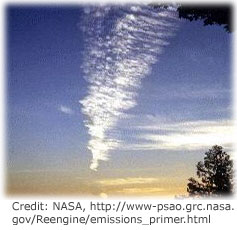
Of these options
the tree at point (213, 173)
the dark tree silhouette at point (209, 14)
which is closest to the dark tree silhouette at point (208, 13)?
the dark tree silhouette at point (209, 14)

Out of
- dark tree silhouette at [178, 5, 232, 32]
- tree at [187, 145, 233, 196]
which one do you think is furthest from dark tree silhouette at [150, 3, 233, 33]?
tree at [187, 145, 233, 196]

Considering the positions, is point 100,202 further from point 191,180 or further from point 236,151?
point 191,180

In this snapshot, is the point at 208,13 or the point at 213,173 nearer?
the point at 208,13

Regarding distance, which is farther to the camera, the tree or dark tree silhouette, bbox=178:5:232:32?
the tree

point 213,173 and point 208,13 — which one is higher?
point 208,13

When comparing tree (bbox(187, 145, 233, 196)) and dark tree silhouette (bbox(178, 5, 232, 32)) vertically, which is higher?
dark tree silhouette (bbox(178, 5, 232, 32))

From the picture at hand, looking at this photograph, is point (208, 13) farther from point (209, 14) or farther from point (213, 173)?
point (213, 173)

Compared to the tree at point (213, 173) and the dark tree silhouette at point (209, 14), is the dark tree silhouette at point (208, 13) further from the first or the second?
the tree at point (213, 173)

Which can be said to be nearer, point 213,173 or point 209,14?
point 209,14

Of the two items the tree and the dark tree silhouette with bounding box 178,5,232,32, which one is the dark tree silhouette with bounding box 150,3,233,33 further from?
the tree

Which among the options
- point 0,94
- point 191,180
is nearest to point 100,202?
point 0,94

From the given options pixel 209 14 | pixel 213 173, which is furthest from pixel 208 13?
pixel 213 173
